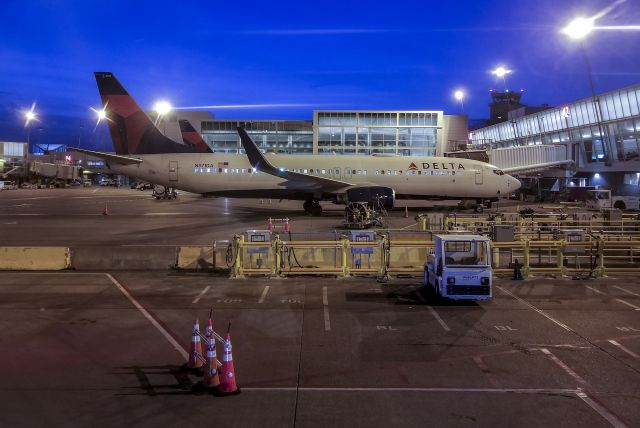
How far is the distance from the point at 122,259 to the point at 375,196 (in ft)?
60.6

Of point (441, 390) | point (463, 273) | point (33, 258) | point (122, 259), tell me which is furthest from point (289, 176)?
point (441, 390)

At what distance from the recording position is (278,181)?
3628 cm

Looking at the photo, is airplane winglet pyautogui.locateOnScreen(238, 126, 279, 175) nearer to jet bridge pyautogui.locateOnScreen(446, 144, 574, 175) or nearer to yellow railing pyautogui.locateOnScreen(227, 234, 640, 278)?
yellow railing pyautogui.locateOnScreen(227, 234, 640, 278)

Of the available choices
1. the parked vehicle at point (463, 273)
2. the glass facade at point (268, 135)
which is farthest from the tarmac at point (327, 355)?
the glass facade at point (268, 135)

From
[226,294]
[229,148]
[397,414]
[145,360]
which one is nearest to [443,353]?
[397,414]

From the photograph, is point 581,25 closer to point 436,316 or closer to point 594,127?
point 436,316

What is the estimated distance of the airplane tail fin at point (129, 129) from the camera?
36.4 m

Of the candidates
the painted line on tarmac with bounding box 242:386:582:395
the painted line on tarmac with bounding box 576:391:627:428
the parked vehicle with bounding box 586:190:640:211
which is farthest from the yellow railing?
the parked vehicle with bounding box 586:190:640:211

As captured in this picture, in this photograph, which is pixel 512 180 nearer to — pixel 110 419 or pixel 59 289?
pixel 59 289

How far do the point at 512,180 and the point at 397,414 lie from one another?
34.0m

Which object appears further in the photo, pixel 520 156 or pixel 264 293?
pixel 520 156

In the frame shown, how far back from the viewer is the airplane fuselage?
36219mm

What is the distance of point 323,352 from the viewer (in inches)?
372

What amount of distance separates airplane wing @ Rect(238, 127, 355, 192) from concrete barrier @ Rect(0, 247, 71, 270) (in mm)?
15714
